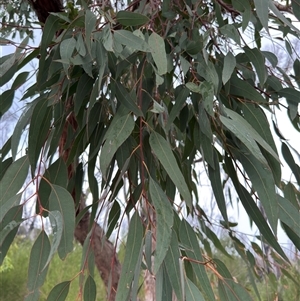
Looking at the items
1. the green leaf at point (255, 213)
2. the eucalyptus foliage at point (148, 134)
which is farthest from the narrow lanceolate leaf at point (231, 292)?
the green leaf at point (255, 213)

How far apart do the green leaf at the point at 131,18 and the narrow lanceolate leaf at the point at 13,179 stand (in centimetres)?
22

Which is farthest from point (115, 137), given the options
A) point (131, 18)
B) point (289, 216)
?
point (289, 216)

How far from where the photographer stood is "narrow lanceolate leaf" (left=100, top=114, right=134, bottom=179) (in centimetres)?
52

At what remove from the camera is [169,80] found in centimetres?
70

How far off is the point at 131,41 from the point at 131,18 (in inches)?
2.5

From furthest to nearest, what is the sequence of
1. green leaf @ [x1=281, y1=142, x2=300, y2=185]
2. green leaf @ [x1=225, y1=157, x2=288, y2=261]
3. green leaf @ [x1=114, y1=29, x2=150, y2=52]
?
green leaf @ [x1=281, y1=142, x2=300, y2=185] < green leaf @ [x1=225, y1=157, x2=288, y2=261] < green leaf @ [x1=114, y1=29, x2=150, y2=52]

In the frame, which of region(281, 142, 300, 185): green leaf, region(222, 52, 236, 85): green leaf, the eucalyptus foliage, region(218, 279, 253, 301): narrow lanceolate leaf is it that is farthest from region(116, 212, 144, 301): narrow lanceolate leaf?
region(281, 142, 300, 185): green leaf

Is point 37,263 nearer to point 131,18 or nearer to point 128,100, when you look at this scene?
point 128,100

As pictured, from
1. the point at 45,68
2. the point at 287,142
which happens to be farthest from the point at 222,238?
the point at 45,68

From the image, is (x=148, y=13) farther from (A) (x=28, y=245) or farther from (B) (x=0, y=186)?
(A) (x=28, y=245)

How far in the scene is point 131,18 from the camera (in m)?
0.61

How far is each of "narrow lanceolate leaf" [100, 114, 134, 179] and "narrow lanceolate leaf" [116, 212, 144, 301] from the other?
76mm

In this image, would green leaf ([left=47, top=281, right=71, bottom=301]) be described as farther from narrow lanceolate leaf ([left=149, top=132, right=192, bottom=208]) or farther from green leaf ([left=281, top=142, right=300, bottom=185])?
green leaf ([left=281, top=142, right=300, bottom=185])

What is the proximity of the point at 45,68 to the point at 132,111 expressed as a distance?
20 cm
